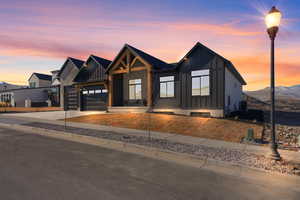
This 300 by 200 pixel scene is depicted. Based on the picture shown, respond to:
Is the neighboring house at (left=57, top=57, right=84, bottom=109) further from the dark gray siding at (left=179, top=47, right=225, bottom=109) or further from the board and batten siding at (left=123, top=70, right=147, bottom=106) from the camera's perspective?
the dark gray siding at (left=179, top=47, right=225, bottom=109)

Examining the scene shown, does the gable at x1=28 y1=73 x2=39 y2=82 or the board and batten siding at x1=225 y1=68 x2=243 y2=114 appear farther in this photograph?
the gable at x1=28 y1=73 x2=39 y2=82

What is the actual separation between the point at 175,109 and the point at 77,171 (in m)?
12.2

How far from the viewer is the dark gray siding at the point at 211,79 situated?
1389cm

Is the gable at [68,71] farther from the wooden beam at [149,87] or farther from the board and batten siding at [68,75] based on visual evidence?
the wooden beam at [149,87]

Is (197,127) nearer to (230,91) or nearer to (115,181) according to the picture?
(115,181)

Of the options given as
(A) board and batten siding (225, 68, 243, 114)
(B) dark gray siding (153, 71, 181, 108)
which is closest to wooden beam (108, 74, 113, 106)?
(B) dark gray siding (153, 71, 181, 108)

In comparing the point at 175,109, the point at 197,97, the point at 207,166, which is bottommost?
the point at 207,166

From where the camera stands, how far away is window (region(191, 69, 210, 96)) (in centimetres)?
1449

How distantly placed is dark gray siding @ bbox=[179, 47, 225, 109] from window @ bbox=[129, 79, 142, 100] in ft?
15.8

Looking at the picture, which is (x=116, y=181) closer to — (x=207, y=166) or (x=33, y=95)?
(x=207, y=166)

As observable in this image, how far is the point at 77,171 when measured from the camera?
4.54 metres

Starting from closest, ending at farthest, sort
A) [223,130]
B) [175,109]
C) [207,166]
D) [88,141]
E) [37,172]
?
[37,172] < [207,166] < [88,141] < [223,130] < [175,109]

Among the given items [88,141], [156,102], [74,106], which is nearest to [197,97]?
[156,102]

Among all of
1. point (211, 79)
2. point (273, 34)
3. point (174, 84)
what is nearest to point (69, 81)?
point (174, 84)
